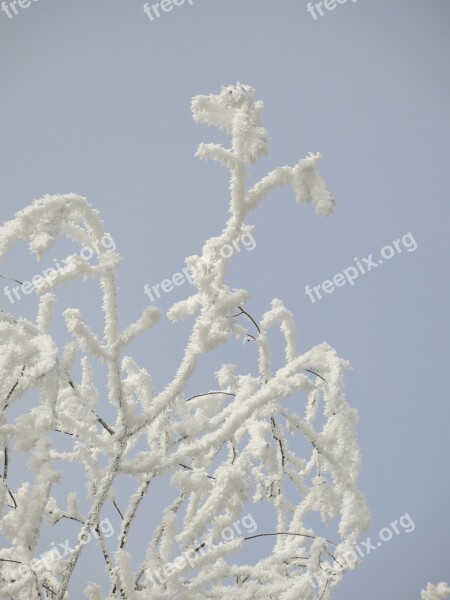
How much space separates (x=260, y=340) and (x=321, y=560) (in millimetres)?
754

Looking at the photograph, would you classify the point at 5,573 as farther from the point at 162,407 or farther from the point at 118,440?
the point at 162,407

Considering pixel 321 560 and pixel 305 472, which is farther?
pixel 305 472

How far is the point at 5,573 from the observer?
1.44m

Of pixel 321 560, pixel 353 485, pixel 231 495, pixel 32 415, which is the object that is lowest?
pixel 321 560

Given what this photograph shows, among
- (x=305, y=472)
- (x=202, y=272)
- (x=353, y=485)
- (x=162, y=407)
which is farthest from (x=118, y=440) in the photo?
(x=305, y=472)

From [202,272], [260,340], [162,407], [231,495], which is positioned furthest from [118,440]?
[260,340]

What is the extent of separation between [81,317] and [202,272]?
348mm

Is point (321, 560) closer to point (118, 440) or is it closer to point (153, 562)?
point (153, 562)

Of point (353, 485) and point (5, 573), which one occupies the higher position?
point (5, 573)

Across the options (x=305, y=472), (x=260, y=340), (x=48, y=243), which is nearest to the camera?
(x=48, y=243)

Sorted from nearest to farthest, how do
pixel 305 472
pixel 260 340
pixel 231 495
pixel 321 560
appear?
pixel 231 495
pixel 321 560
pixel 260 340
pixel 305 472

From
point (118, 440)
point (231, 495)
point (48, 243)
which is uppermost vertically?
point (48, 243)

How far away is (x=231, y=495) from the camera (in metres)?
1.31

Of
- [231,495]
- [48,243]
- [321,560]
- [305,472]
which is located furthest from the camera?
[305,472]
